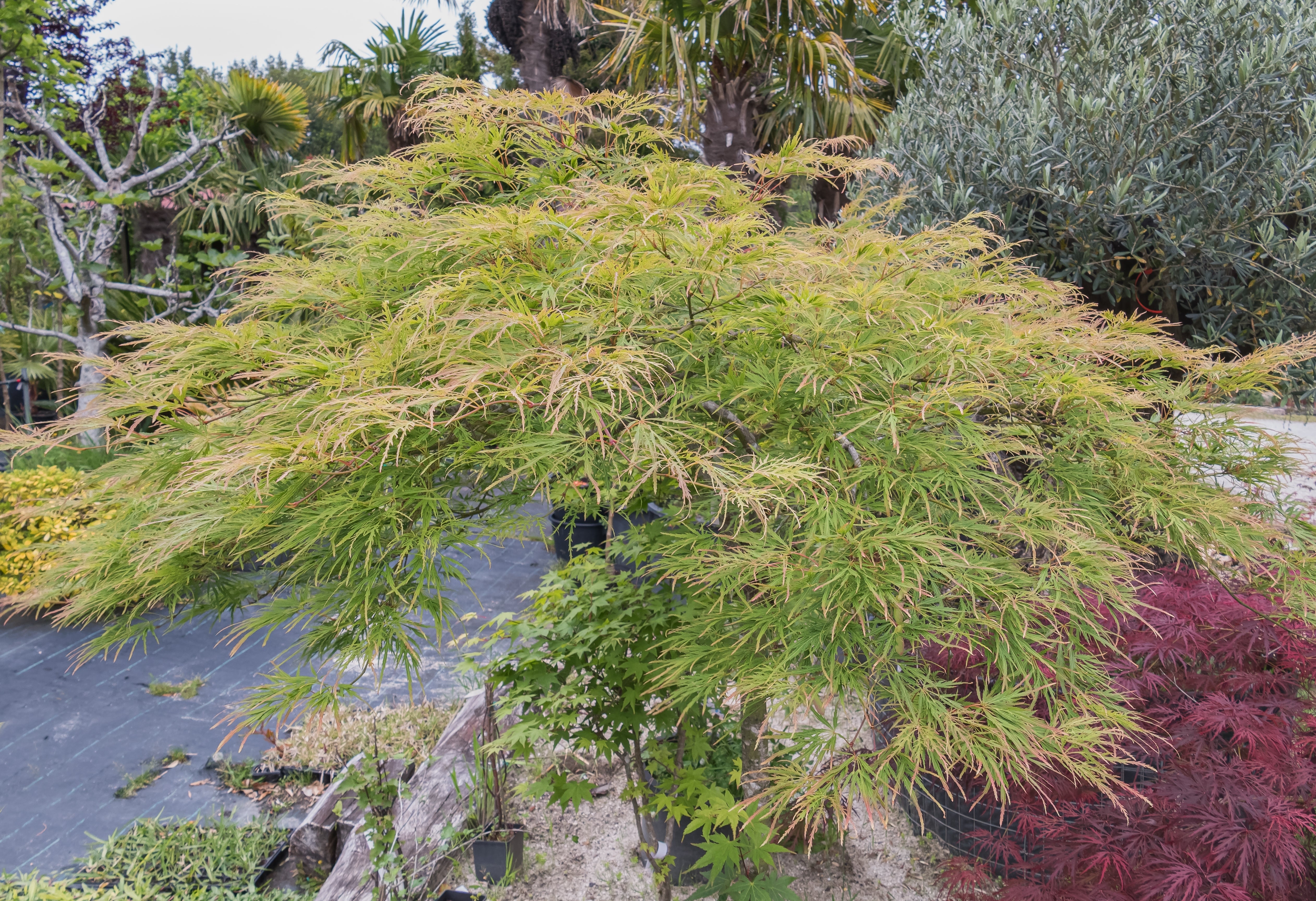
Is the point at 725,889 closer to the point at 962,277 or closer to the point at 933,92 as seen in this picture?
the point at 962,277

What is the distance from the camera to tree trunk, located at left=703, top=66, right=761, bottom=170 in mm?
4648

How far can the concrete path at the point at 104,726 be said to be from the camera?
2.74 meters

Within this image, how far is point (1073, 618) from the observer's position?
1.28 m

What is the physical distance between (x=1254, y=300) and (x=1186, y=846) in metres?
2.13

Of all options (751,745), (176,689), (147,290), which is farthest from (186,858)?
A: (147,290)

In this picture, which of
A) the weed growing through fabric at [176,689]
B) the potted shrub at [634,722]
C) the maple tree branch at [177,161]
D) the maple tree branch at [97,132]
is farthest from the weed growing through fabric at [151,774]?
the maple tree branch at [97,132]

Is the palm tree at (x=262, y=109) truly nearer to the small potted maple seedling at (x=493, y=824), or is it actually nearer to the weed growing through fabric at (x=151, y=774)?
the weed growing through fabric at (x=151, y=774)

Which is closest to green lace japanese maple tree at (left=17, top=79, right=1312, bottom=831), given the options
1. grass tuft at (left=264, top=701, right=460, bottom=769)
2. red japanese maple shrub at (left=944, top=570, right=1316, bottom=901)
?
red japanese maple shrub at (left=944, top=570, right=1316, bottom=901)

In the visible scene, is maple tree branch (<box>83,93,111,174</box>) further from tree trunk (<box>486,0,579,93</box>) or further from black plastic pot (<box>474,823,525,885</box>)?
black plastic pot (<box>474,823,525,885</box>)

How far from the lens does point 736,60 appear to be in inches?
Result: 182

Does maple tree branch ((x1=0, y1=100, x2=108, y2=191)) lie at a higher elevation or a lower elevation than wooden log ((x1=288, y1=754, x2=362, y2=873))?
higher

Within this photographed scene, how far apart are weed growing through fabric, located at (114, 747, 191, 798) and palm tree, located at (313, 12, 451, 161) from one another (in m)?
5.55

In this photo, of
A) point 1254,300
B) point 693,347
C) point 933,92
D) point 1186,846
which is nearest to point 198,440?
point 693,347

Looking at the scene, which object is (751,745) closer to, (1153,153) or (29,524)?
(1153,153)
